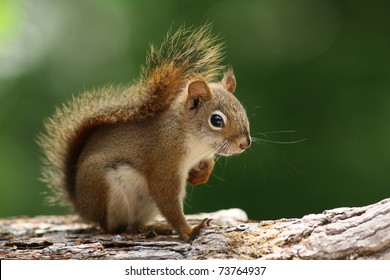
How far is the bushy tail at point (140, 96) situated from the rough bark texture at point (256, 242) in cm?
46

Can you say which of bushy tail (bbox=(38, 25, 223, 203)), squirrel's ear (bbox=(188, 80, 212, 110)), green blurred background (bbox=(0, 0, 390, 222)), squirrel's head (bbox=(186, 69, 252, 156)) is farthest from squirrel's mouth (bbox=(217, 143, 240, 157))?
green blurred background (bbox=(0, 0, 390, 222))

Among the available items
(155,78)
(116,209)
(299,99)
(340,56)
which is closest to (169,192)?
(116,209)

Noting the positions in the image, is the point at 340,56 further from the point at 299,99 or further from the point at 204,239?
the point at 204,239

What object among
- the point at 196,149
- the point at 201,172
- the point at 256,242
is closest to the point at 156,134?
the point at 196,149

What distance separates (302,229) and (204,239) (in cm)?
37

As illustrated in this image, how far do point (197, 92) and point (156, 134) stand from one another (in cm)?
25

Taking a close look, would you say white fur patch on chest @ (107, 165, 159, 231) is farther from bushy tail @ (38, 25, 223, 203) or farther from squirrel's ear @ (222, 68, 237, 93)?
squirrel's ear @ (222, 68, 237, 93)

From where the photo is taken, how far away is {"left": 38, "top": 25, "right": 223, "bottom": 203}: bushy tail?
8.65 ft

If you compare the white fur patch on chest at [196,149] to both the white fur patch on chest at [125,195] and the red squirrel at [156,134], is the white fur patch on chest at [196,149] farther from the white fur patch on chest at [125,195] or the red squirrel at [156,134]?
the white fur patch on chest at [125,195]

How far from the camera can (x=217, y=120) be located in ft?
8.12

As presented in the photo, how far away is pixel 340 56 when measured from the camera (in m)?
4.15

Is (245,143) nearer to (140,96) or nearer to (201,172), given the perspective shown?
(201,172)

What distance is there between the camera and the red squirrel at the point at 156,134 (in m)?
2.49

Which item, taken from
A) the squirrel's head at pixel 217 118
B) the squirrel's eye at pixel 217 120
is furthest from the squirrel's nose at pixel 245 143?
the squirrel's eye at pixel 217 120
